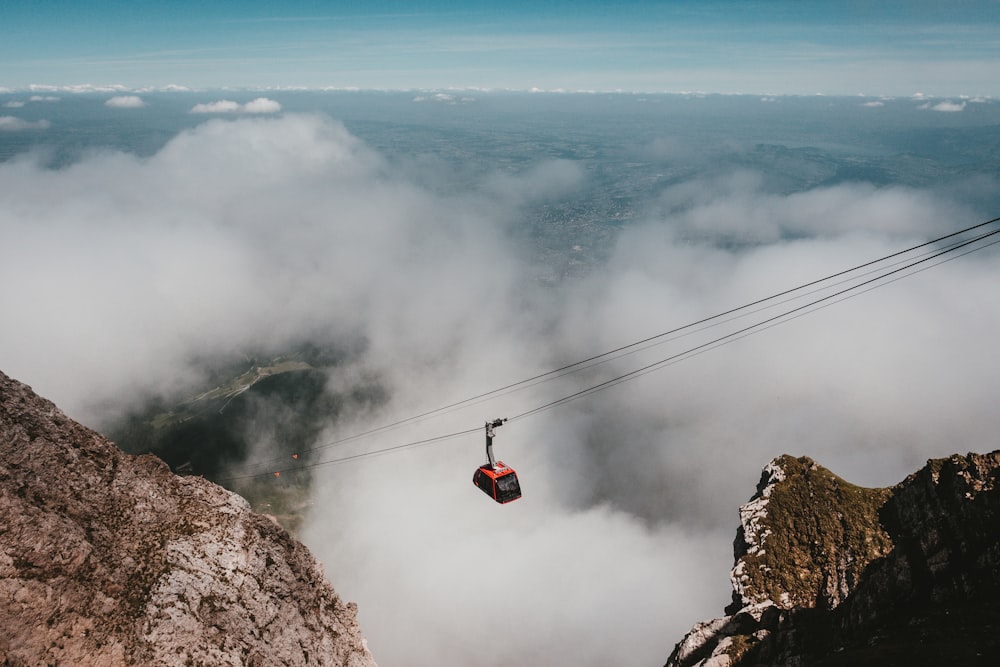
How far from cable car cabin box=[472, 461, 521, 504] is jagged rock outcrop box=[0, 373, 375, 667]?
1591cm

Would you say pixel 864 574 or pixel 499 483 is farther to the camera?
pixel 499 483

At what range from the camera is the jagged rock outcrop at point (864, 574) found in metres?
21.3

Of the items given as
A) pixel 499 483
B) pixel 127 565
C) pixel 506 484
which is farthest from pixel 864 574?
pixel 127 565

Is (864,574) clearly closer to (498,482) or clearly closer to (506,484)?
(506,484)

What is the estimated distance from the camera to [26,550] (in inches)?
943

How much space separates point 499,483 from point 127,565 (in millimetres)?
25544

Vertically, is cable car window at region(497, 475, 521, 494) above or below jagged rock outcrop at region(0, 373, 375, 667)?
below

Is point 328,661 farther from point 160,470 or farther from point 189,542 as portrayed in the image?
point 160,470

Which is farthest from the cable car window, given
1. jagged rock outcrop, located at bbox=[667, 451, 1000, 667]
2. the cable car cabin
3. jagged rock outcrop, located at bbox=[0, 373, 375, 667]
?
jagged rock outcrop, located at bbox=[667, 451, 1000, 667]

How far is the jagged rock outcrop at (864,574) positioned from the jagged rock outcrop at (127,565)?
29507mm

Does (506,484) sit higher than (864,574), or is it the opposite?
(864,574)

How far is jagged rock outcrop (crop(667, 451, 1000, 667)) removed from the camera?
21.3m

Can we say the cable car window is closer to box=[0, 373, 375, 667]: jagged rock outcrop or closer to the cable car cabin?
the cable car cabin

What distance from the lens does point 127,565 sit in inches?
1058
